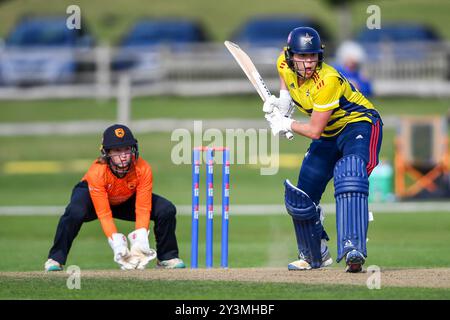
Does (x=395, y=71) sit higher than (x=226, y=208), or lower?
higher

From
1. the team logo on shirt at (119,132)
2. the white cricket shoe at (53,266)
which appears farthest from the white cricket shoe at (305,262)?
the white cricket shoe at (53,266)

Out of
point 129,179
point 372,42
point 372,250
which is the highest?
point 372,42

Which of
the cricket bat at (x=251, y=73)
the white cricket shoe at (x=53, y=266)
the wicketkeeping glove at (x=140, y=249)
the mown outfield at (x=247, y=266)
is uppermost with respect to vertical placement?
the cricket bat at (x=251, y=73)

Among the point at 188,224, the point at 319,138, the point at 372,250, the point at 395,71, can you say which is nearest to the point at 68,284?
the point at 319,138

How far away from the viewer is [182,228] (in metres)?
15.4

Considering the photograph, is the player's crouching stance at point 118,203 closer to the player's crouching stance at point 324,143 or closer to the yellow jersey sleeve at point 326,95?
the player's crouching stance at point 324,143

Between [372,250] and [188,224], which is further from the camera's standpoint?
[188,224]

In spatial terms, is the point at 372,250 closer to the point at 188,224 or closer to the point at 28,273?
A: the point at 188,224

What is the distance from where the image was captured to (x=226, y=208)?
32.3ft

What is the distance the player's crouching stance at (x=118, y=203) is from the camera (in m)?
9.74

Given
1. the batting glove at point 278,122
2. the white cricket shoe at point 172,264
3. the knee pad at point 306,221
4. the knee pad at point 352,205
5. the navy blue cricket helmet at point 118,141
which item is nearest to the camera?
the knee pad at point 352,205

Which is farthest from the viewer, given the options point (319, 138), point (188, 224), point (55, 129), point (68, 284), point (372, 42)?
point (372, 42)
